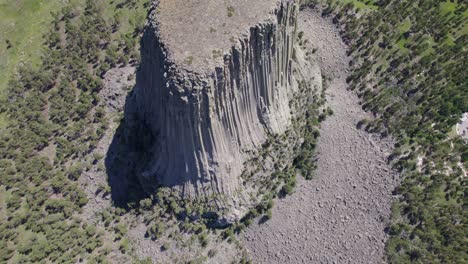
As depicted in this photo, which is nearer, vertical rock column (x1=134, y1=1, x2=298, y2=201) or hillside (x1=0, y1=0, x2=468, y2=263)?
vertical rock column (x1=134, y1=1, x2=298, y2=201)

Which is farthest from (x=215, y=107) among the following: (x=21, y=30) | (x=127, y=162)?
(x=21, y=30)

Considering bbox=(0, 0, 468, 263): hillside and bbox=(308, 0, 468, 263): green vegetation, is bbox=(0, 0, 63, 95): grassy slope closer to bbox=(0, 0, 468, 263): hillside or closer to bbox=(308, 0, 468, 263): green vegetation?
bbox=(0, 0, 468, 263): hillside

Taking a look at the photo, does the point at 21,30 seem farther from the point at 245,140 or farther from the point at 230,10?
the point at 245,140

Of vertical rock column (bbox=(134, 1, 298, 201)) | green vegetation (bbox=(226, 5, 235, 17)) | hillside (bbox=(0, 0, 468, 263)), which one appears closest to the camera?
vertical rock column (bbox=(134, 1, 298, 201))

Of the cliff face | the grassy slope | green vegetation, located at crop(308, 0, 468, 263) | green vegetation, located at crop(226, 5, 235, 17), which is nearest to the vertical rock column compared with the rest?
the cliff face

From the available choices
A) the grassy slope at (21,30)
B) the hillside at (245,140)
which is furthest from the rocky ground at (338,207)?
the grassy slope at (21,30)

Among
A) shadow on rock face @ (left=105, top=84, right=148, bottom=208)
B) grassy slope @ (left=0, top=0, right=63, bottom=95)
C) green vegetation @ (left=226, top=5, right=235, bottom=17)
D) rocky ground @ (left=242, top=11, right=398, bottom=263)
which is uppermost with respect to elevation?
grassy slope @ (left=0, top=0, right=63, bottom=95)
